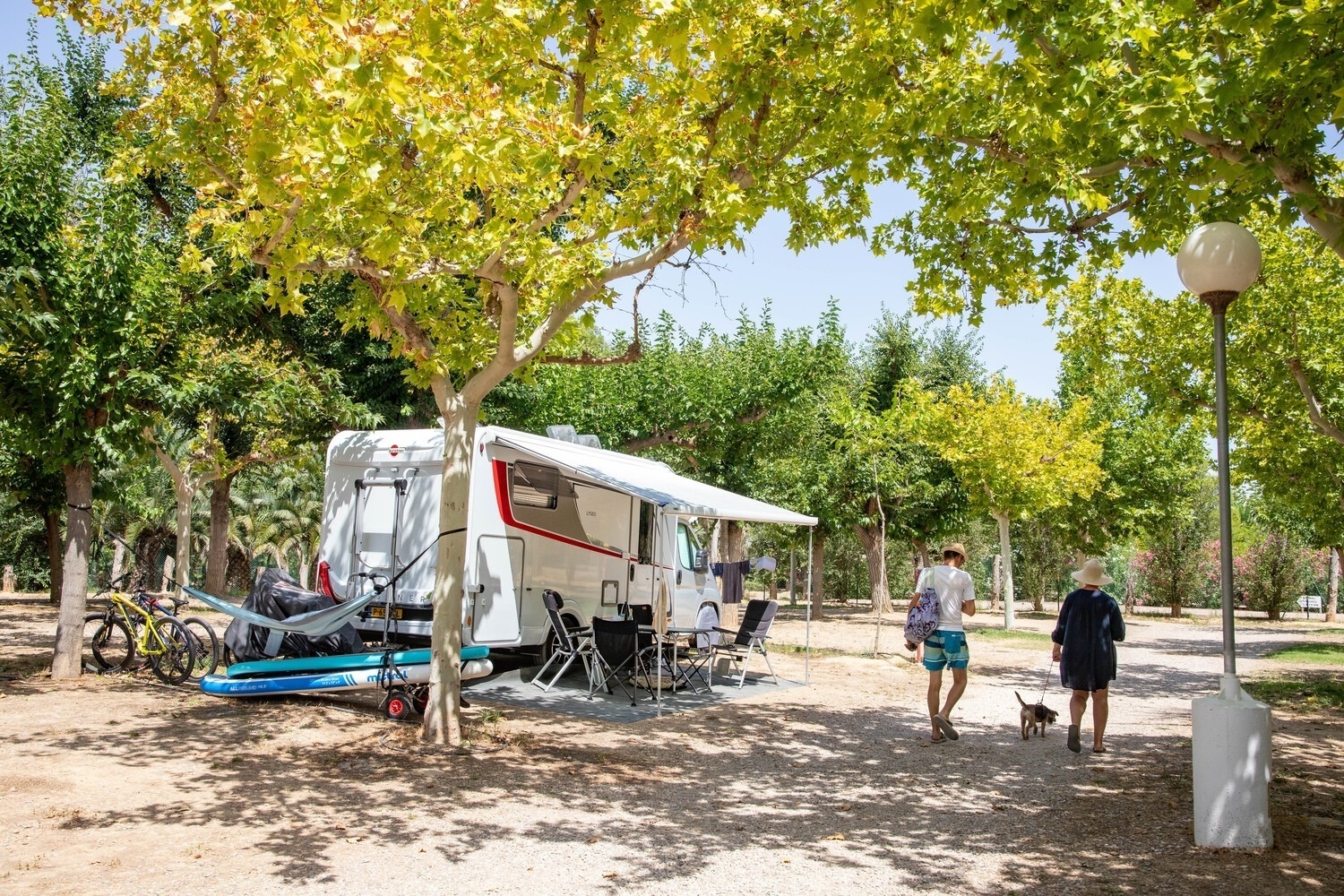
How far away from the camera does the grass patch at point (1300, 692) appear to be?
10914mm

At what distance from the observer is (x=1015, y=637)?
20891 mm

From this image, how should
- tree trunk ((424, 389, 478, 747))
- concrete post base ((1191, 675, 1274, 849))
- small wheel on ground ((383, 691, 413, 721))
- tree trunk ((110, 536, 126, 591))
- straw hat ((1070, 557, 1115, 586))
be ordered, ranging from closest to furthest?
concrete post base ((1191, 675, 1274, 849)) < tree trunk ((424, 389, 478, 747)) < straw hat ((1070, 557, 1115, 586)) < small wheel on ground ((383, 691, 413, 721)) < tree trunk ((110, 536, 126, 591))

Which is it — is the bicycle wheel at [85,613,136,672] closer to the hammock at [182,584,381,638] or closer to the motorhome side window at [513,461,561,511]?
the hammock at [182,584,381,638]

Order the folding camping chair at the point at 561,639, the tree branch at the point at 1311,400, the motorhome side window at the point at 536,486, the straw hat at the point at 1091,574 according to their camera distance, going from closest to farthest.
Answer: the straw hat at the point at 1091,574 < the folding camping chair at the point at 561,639 < the motorhome side window at the point at 536,486 < the tree branch at the point at 1311,400

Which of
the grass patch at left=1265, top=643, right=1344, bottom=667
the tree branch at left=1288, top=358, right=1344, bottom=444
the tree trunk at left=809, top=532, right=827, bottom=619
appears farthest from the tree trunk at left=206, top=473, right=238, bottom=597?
the grass patch at left=1265, top=643, right=1344, bottom=667

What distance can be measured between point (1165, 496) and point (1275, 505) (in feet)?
10.4

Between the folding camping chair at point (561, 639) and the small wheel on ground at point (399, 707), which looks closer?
the small wheel on ground at point (399, 707)

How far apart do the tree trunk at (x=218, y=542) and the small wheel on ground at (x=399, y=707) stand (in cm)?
1389

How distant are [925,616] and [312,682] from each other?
5.29 meters

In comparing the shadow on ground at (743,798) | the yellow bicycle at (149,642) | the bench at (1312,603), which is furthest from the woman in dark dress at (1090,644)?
the bench at (1312,603)

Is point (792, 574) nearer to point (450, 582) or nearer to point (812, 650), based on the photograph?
point (812, 650)

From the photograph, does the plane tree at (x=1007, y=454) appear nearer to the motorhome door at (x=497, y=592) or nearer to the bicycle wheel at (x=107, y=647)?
the motorhome door at (x=497, y=592)

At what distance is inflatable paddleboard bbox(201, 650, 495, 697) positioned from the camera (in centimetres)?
864

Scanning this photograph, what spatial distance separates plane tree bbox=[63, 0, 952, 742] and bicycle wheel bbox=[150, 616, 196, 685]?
3.84 metres
